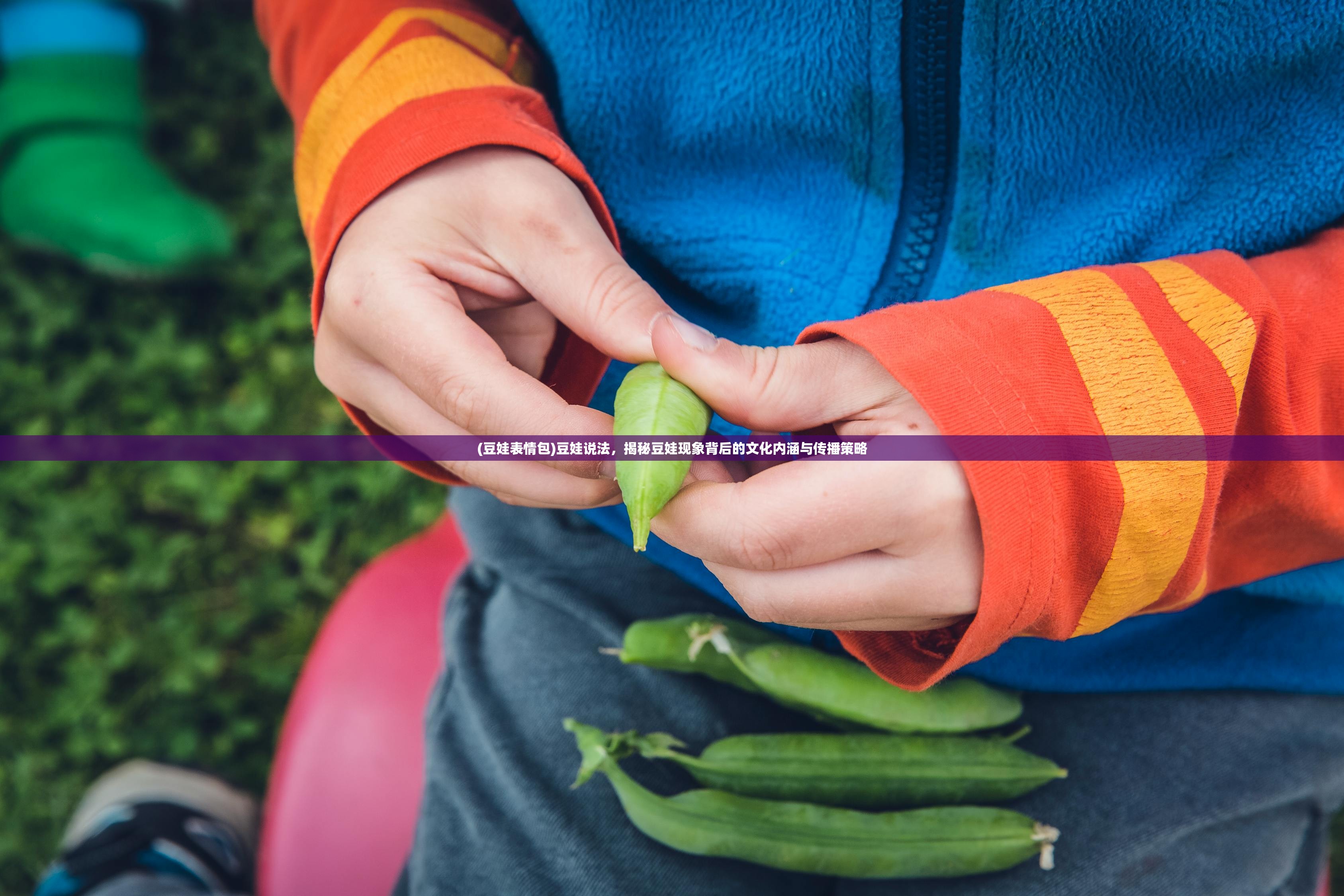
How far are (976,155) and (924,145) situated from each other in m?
0.06

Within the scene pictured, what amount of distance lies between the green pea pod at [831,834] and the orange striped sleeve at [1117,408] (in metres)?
0.28

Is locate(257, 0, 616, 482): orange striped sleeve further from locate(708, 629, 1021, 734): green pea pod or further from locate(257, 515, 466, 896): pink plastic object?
locate(257, 515, 466, 896): pink plastic object

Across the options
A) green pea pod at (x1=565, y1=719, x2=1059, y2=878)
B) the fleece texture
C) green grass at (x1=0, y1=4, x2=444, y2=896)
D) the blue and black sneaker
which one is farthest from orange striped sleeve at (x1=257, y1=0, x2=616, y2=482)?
green grass at (x1=0, y1=4, x2=444, y2=896)

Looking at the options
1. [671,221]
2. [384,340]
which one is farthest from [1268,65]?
[384,340]

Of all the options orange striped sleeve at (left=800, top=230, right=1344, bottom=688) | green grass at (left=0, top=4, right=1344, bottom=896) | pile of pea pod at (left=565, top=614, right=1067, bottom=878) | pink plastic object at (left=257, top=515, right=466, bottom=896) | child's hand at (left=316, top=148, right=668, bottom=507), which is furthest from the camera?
green grass at (left=0, top=4, right=1344, bottom=896)

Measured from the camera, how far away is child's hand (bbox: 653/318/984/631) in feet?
2.39

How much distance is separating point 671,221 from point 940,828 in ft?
2.74

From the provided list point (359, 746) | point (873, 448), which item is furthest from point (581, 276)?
point (359, 746)

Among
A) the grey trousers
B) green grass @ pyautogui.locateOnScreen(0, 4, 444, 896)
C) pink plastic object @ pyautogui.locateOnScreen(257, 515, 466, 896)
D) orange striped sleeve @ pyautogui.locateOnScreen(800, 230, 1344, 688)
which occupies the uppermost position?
orange striped sleeve @ pyautogui.locateOnScreen(800, 230, 1344, 688)

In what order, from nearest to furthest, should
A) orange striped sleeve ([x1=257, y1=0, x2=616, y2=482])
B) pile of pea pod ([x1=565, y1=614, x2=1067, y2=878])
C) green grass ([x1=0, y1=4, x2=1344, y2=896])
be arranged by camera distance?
orange striped sleeve ([x1=257, y1=0, x2=616, y2=482])
pile of pea pod ([x1=565, y1=614, x2=1067, y2=878])
green grass ([x1=0, y1=4, x2=1344, y2=896])

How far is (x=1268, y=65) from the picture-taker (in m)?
0.89

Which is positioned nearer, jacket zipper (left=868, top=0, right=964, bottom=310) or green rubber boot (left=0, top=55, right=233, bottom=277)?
jacket zipper (left=868, top=0, right=964, bottom=310)

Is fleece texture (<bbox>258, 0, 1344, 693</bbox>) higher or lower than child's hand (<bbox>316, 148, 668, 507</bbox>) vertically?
higher

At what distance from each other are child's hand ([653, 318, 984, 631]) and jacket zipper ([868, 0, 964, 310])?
30 centimetres
